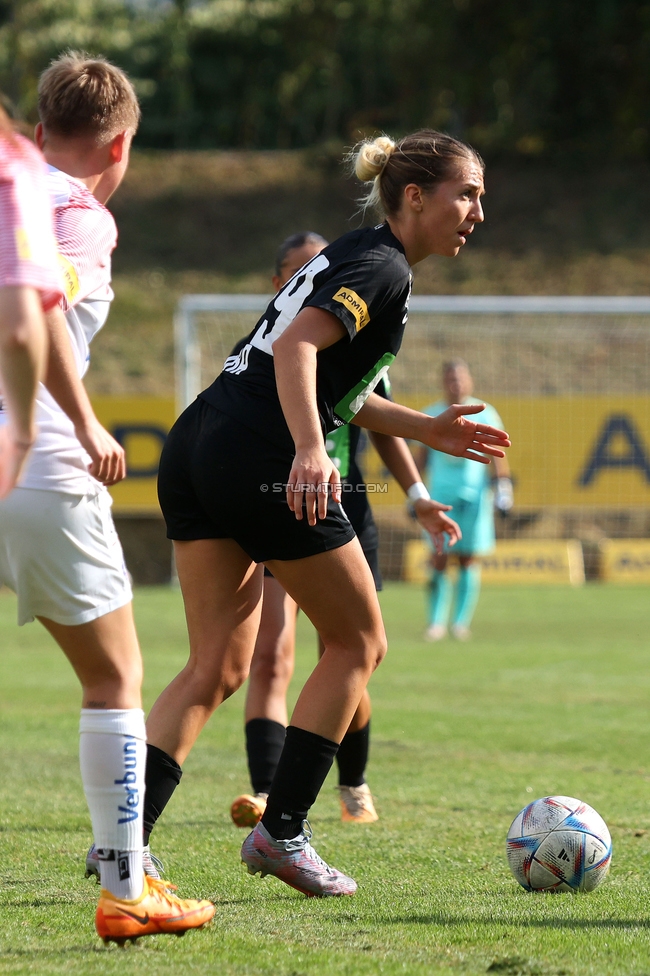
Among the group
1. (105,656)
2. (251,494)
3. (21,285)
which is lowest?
(105,656)

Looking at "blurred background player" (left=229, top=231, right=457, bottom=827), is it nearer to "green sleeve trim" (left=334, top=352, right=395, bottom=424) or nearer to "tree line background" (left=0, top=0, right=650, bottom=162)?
"green sleeve trim" (left=334, top=352, right=395, bottom=424)

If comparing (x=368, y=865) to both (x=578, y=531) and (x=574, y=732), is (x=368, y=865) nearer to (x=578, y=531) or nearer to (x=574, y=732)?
(x=574, y=732)

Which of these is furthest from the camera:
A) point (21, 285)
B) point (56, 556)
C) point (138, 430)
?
point (138, 430)

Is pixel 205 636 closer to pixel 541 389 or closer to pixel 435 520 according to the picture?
pixel 435 520

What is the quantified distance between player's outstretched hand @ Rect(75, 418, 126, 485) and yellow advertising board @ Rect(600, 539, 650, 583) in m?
15.4

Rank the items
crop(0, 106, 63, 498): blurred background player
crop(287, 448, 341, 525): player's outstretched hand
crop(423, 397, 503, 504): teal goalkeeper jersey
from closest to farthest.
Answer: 1. crop(0, 106, 63, 498): blurred background player
2. crop(287, 448, 341, 525): player's outstretched hand
3. crop(423, 397, 503, 504): teal goalkeeper jersey

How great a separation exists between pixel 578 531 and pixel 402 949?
18234 mm

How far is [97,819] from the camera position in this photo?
8.85 ft

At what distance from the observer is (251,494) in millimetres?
3125

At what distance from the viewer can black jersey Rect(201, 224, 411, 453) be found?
308 centimetres

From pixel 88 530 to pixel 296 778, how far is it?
111cm

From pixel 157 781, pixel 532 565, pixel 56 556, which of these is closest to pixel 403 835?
pixel 157 781

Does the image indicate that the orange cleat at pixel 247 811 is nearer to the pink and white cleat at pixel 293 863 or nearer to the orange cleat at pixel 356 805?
the orange cleat at pixel 356 805

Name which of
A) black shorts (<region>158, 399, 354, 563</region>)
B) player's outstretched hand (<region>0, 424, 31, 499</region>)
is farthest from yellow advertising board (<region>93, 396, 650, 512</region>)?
player's outstretched hand (<region>0, 424, 31, 499</region>)
